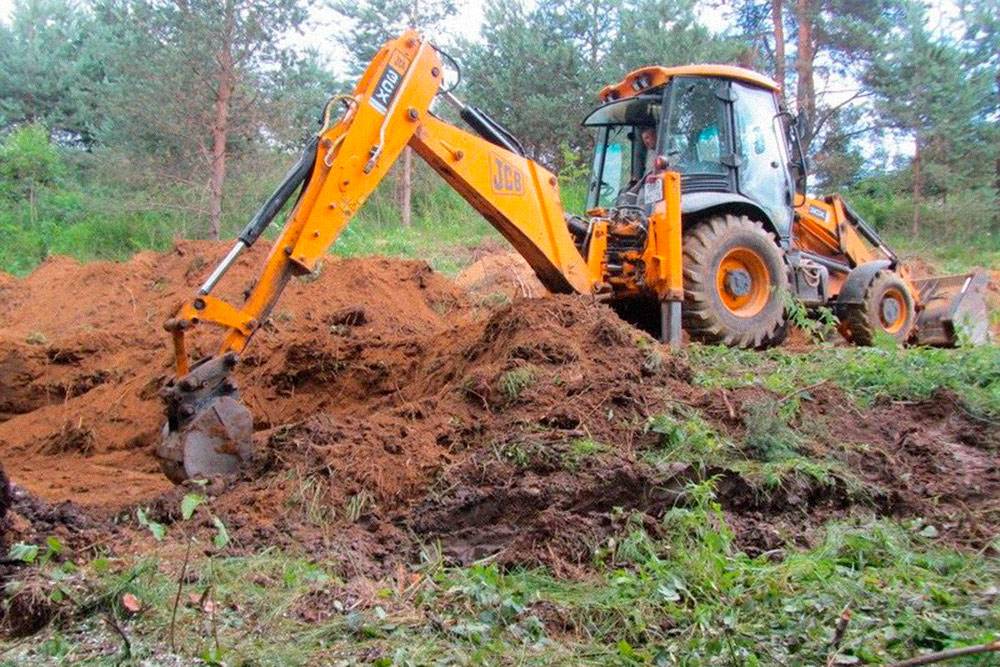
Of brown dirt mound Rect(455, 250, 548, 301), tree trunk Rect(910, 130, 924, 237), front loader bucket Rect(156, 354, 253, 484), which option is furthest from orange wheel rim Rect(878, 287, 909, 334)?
tree trunk Rect(910, 130, 924, 237)

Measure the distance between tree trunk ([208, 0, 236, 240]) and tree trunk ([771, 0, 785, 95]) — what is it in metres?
11.4

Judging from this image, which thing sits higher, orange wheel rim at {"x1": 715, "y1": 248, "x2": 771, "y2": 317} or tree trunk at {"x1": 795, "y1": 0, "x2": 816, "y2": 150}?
tree trunk at {"x1": 795, "y1": 0, "x2": 816, "y2": 150}

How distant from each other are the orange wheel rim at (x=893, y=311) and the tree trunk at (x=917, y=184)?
1261 centimetres

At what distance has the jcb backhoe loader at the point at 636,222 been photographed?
189 inches

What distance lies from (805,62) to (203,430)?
17792mm

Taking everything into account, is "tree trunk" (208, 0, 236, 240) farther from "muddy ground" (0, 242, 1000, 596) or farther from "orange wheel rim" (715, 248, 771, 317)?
"orange wheel rim" (715, 248, 771, 317)

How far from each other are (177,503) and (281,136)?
11867 mm

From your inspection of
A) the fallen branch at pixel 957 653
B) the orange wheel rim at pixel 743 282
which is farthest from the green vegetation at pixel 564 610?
the orange wheel rim at pixel 743 282

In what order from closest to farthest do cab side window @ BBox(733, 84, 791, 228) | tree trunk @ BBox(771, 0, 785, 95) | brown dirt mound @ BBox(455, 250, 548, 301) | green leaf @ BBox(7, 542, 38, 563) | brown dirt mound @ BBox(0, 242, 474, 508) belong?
green leaf @ BBox(7, 542, 38, 563)
brown dirt mound @ BBox(0, 242, 474, 508)
cab side window @ BBox(733, 84, 791, 228)
brown dirt mound @ BBox(455, 250, 548, 301)
tree trunk @ BBox(771, 0, 785, 95)

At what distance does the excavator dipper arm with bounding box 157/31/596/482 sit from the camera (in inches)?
179

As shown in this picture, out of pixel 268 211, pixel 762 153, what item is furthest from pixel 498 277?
pixel 268 211

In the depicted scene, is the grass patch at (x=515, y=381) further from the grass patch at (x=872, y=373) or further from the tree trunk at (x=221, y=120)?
→ the tree trunk at (x=221, y=120)

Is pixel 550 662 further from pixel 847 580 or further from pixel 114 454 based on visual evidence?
pixel 114 454

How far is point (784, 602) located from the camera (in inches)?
119
